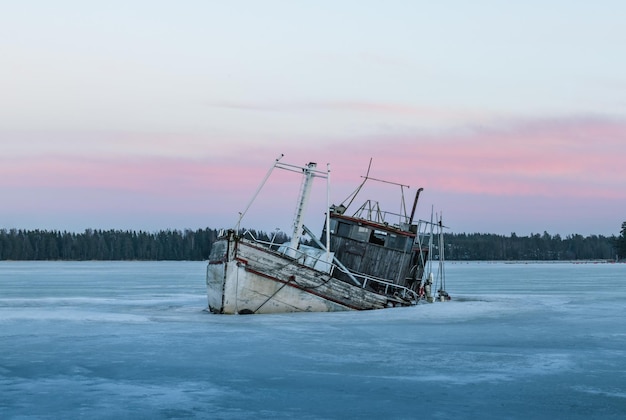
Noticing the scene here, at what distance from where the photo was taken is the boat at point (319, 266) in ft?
97.3

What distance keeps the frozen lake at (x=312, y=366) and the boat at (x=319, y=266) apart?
1030mm

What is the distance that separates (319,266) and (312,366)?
12911 millimetres

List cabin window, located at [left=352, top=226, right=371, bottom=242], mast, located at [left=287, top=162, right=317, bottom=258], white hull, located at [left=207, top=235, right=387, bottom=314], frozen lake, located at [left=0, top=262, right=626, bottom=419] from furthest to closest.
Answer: cabin window, located at [left=352, top=226, right=371, bottom=242] < mast, located at [left=287, top=162, right=317, bottom=258] < white hull, located at [left=207, top=235, right=387, bottom=314] < frozen lake, located at [left=0, top=262, right=626, bottom=419]

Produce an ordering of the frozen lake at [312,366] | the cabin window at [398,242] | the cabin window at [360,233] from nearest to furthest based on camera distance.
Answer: the frozen lake at [312,366] → the cabin window at [360,233] → the cabin window at [398,242]

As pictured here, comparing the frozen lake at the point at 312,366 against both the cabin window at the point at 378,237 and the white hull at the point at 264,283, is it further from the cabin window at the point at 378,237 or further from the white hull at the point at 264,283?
the cabin window at the point at 378,237

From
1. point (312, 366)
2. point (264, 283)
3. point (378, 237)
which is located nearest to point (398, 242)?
point (378, 237)

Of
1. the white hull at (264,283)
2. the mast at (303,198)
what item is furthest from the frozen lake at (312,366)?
the mast at (303,198)

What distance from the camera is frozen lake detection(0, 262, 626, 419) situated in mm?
13641

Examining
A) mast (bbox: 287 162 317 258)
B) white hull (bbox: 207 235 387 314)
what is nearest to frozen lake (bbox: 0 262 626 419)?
white hull (bbox: 207 235 387 314)

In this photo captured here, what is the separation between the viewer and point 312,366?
1802 cm

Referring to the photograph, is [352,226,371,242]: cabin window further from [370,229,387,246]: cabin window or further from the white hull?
the white hull

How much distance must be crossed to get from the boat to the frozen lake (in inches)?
40.6

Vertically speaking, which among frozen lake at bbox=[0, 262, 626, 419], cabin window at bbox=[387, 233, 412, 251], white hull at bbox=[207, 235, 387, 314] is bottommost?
frozen lake at bbox=[0, 262, 626, 419]

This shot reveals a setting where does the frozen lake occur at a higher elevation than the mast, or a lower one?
lower
